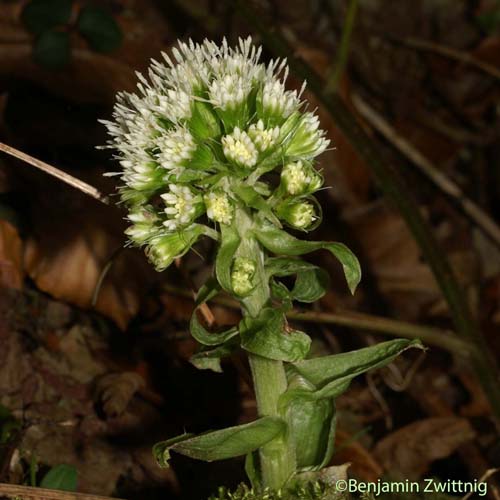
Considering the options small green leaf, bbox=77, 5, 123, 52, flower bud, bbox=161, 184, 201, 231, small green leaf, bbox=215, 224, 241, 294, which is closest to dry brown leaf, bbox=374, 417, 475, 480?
small green leaf, bbox=215, 224, 241, 294

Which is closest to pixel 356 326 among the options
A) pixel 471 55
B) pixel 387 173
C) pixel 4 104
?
pixel 387 173

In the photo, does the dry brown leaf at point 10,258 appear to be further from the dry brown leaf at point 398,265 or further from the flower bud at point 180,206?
the dry brown leaf at point 398,265

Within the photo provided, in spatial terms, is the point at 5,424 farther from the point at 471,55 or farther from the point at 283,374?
the point at 471,55

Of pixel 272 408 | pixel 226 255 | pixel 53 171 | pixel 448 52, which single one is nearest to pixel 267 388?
pixel 272 408

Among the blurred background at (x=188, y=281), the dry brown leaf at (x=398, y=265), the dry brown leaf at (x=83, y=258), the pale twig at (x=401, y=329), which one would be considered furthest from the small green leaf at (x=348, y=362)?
the dry brown leaf at (x=398, y=265)

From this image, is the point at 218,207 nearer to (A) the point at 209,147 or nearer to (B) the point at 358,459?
(A) the point at 209,147

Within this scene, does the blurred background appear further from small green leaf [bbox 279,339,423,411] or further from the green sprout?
small green leaf [bbox 279,339,423,411]
